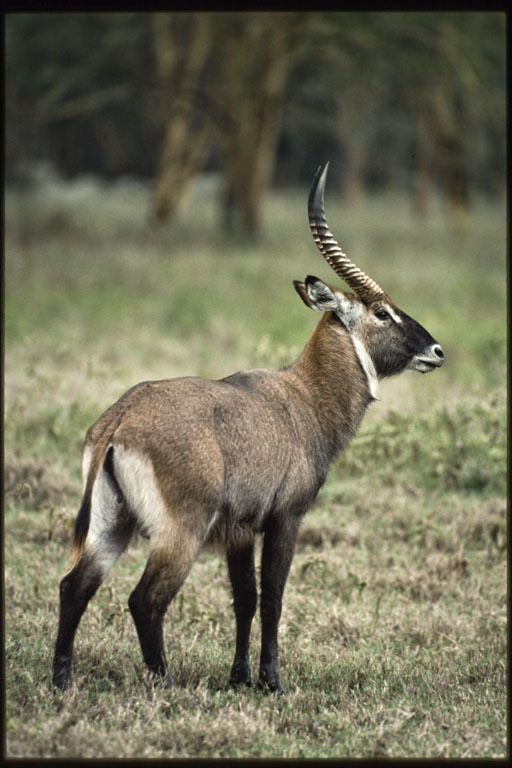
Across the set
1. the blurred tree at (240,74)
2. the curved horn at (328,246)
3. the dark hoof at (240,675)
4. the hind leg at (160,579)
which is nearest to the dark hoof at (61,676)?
the hind leg at (160,579)

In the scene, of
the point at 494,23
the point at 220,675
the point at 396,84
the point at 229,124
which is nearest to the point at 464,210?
the point at 396,84

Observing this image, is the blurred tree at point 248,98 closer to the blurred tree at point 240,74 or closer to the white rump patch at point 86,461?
the blurred tree at point 240,74

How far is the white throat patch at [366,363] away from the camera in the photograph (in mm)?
4926

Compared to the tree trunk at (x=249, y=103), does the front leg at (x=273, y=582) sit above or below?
below

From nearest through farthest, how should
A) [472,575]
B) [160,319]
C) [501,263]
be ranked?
[472,575], [160,319], [501,263]

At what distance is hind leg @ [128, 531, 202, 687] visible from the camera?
3.97 metres

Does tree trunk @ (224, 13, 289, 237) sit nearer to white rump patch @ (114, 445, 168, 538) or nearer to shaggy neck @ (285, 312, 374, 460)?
shaggy neck @ (285, 312, 374, 460)

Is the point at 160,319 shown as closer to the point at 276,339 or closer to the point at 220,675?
the point at 276,339

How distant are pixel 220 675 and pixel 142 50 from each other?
19973 millimetres

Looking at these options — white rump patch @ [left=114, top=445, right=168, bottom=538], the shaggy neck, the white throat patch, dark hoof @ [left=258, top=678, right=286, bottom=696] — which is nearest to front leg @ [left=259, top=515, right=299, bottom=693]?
dark hoof @ [left=258, top=678, right=286, bottom=696]

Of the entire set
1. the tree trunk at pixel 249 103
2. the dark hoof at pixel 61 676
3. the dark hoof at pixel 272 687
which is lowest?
the dark hoof at pixel 272 687

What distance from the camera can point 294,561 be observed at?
6371 millimetres

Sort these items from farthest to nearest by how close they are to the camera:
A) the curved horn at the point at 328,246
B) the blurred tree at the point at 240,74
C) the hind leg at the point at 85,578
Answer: the blurred tree at the point at 240,74
the curved horn at the point at 328,246
the hind leg at the point at 85,578

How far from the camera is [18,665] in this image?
4.60 metres
